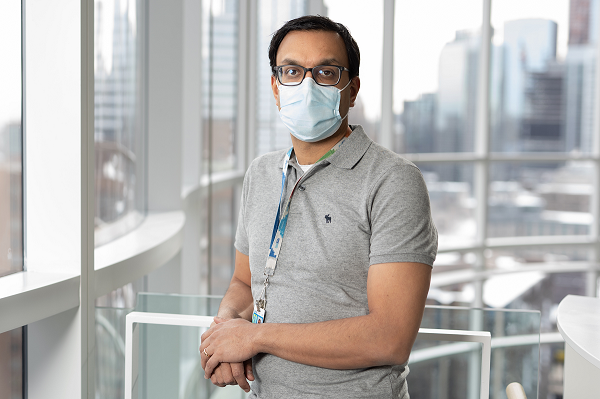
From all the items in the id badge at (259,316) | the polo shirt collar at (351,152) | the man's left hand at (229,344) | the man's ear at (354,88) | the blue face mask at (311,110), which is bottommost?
the man's left hand at (229,344)

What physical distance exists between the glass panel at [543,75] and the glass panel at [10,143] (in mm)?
5258

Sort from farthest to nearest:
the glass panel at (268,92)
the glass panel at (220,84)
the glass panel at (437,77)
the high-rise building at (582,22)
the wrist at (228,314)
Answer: the high-rise building at (582,22) < the glass panel at (437,77) < the glass panel at (268,92) < the glass panel at (220,84) < the wrist at (228,314)

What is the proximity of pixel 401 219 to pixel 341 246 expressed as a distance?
15cm

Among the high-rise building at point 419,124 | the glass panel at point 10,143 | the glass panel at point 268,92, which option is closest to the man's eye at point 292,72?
the glass panel at point 10,143

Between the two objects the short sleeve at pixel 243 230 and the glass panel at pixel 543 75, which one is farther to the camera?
the glass panel at pixel 543 75

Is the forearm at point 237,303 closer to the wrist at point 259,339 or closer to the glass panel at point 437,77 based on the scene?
the wrist at point 259,339

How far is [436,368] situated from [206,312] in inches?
28.0

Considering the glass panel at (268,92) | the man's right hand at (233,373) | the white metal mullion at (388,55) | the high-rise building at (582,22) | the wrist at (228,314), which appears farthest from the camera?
the high-rise building at (582,22)

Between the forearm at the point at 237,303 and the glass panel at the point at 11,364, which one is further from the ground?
the forearm at the point at 237,303

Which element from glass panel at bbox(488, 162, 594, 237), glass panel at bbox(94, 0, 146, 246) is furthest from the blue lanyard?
glass panel at bbox(488, 162, 594, 237)

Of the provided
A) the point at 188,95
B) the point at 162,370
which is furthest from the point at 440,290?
the point at 162,370

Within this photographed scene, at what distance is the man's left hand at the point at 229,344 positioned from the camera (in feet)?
3.96

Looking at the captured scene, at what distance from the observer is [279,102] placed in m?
1.39

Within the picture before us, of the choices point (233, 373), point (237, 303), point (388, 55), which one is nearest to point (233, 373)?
point (233, 373)
